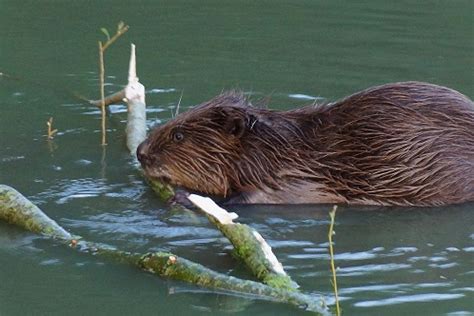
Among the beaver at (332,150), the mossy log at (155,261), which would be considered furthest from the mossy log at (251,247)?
the beaver at (332,150)

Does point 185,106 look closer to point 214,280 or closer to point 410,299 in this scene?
point 214,280

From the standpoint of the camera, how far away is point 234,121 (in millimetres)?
5824

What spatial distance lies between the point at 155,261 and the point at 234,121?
1415 mm

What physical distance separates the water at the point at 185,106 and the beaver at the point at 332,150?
4.3 inches

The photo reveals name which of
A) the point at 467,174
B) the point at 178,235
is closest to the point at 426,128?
the point at 467,174

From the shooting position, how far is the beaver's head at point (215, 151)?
583 cm

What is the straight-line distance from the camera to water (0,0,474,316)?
14.8 ft

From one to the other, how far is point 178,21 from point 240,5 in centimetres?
79

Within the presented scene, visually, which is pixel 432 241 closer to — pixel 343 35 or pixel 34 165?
pixel 34 165

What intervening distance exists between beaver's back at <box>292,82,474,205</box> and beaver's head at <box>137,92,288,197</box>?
279 mm

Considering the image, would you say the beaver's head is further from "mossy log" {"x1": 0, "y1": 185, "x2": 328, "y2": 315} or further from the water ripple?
the water ripple

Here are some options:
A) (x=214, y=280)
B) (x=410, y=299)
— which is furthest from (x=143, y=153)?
(x=410, y=299)

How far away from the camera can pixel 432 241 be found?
17.1 feet

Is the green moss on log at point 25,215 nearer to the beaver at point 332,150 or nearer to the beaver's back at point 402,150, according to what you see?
the beaver at point 332,150
